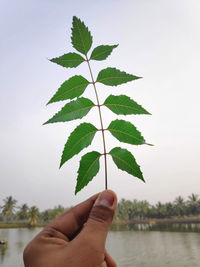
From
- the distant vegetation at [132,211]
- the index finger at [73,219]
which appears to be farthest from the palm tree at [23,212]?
the index finger at [73,219]

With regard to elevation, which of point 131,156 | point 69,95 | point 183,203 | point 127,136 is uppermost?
point 69,95

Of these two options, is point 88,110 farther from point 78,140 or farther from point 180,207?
point 180,207

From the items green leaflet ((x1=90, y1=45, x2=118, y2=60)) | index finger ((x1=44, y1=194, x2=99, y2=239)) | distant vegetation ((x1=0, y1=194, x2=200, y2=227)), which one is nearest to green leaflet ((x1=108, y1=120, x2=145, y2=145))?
green leaflet ((x1=90, y1=45, x2=118, y2=60))

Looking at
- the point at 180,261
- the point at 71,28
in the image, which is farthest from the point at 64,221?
the point at 180,261

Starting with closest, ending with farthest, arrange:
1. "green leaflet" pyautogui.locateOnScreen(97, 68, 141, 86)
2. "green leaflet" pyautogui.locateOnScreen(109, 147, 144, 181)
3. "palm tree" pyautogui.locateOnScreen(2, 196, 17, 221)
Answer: "green leaflet" pyautogui.locateOnScreen(109, 147, 144, 181)
"green leaflet" pyautogui.locateOnScreen(97, 68, 141, 86)
"palm tree" pyautogui.locateOnScreen(2, 196, 17, 221)

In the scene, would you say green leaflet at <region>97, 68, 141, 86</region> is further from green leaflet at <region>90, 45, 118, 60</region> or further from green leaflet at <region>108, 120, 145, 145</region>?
green leaflet at <region>108, 120, 145, 145</region>

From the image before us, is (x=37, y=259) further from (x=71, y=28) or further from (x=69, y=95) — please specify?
(x=71, y=28)
